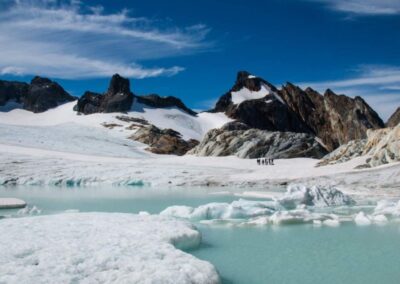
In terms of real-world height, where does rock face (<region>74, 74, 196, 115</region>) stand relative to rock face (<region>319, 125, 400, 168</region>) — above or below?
above

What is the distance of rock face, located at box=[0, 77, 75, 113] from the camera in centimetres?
16601

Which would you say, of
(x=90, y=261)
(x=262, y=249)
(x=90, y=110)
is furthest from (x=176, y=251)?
(x=90, y=110)

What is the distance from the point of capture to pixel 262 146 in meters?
60.7

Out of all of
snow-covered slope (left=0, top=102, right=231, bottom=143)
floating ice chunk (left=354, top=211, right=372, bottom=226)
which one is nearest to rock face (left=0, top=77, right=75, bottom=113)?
snow-covered slope (left=0, top=102, right=231, bottom=143)

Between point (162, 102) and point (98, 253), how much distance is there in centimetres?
A: 15029

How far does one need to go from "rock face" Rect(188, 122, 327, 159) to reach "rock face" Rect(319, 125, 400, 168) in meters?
13.4

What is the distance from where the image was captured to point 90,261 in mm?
9508

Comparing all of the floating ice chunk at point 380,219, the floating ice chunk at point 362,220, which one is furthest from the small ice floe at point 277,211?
the floating ice chunk at point 380,219

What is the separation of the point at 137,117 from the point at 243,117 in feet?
95.6

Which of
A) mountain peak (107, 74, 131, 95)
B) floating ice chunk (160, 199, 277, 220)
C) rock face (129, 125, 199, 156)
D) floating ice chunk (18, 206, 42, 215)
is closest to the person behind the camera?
floating ice chunk (160, 199, 277, 220)

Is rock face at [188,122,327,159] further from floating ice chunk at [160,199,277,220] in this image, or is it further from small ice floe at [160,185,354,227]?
floating ice chunk at [160,199,277,220]

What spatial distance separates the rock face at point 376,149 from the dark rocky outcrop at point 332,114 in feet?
242

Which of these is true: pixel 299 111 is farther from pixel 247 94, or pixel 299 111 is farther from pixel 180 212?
pixel 180 212

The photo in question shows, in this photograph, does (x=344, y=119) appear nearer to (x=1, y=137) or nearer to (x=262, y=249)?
(x=1, y=137)
